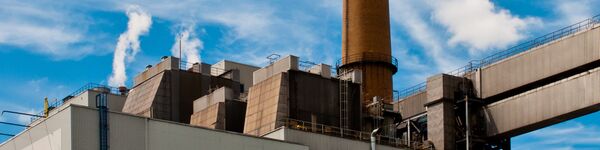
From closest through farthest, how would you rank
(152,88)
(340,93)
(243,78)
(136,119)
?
(136,119) → (340,93) → (152,88) → (243,78)

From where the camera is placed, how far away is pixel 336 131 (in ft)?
248

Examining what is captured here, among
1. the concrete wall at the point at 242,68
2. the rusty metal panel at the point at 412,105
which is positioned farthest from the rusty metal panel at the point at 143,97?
the rusty metal panel at the point at 412,105

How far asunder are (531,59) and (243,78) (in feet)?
94.3

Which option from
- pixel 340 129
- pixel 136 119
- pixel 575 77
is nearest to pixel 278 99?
pixel 340 129

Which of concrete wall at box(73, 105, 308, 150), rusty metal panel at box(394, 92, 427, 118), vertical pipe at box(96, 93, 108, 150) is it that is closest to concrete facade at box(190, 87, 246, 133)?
concrete wall at box(73, 105, 308, 150)

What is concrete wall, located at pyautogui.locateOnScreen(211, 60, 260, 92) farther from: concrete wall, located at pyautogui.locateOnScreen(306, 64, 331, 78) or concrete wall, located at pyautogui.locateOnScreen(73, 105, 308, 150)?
concrete wall, located at pyautogui.locateOnScreen(73, 105, 308, 150)

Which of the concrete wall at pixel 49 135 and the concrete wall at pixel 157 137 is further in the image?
the concrete wall at pixel 157 137

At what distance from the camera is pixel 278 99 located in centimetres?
7394

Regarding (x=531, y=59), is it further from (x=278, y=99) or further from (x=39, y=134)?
(x=39, y=134)

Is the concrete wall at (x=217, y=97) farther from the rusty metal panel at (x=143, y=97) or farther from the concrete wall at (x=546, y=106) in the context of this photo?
the concrete wall at (x=546, y=106)

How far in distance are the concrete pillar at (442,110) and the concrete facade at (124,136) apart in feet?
38.1

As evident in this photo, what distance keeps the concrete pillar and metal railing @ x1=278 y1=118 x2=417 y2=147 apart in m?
2.14

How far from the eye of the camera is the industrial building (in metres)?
64.9

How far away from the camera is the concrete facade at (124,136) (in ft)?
203
